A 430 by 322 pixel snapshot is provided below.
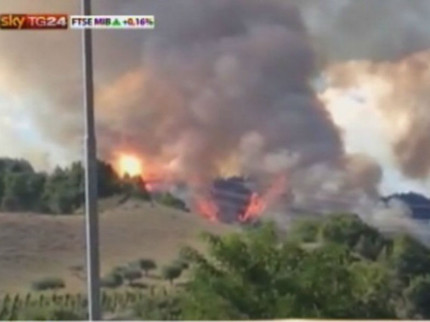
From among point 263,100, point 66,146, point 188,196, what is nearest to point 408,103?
point 263,100

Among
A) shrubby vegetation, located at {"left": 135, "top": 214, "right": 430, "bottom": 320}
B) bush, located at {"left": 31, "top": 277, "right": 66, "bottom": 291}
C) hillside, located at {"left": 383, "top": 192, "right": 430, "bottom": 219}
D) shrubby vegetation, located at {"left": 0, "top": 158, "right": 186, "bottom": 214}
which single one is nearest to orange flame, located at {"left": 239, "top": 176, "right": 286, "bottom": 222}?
shrubby vegetation, located at {"left": 135, "top": 214, "right": 430, "bottom": 320}

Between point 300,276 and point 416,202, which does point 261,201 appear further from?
point 416,202

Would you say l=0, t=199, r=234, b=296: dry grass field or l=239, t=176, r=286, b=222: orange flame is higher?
l=239, t=176, r=286, b=222: orange flame

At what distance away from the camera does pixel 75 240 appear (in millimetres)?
11523

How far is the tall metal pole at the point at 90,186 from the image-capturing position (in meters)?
11.4

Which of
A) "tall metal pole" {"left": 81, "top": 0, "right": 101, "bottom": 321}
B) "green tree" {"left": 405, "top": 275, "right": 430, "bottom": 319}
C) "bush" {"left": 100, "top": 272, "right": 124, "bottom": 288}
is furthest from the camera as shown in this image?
"green tree" {"left": 405, "top": 275, "right": 430, "bottom": 319}

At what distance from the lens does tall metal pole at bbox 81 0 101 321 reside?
11.4 m

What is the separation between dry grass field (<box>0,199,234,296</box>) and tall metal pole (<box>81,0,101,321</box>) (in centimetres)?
7

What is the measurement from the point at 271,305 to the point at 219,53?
230 cm

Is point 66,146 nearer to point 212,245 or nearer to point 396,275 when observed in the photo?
point 212,245

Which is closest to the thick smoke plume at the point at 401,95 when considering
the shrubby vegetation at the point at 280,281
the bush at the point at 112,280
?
the shrubby vegetation at the point at 280,281

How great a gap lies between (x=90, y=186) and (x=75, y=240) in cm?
50

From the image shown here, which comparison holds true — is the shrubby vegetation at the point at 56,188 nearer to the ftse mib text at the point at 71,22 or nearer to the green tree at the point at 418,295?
the ftse mib text at the point at 71,22

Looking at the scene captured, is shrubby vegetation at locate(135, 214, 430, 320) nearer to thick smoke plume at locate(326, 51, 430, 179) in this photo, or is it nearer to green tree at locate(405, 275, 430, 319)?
green tree at locate(405, 275, 430, 319)
